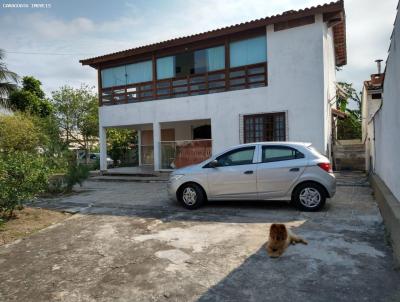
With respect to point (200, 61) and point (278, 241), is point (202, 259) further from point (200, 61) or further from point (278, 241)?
point (200, 61)

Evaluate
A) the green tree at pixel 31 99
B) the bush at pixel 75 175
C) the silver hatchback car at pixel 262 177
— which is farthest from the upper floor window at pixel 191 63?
the green tree at pixel 31 99

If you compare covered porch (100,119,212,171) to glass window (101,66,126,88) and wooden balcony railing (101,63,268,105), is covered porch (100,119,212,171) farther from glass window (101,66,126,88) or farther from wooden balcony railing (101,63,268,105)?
glass window (101,66,126,88)

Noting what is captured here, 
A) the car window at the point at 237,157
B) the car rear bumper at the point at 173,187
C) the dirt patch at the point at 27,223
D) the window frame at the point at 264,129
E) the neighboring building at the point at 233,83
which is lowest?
the dirt patch at the point at 27,223

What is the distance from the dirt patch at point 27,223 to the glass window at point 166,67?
880 centimetres

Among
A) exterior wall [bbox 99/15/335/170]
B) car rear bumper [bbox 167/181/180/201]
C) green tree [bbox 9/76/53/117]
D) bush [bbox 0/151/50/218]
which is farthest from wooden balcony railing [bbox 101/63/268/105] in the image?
green tree [bbox 9/76/53/117]

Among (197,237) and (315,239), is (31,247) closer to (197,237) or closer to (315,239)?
(197,237)

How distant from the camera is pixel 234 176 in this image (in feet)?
24.7

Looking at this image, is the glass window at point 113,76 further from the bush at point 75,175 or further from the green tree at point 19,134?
the green tree at point 19,134

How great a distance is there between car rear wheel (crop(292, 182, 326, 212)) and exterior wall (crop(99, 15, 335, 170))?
5133 millimetres

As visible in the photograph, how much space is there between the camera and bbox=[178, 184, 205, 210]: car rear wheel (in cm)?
780

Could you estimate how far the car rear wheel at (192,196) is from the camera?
7805mm

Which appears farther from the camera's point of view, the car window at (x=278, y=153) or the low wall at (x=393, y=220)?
the car window at (x=278, y=153)

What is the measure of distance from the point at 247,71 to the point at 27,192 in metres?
9.13

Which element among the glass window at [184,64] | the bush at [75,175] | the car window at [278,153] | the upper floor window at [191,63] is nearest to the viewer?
the car window at [278,153]
